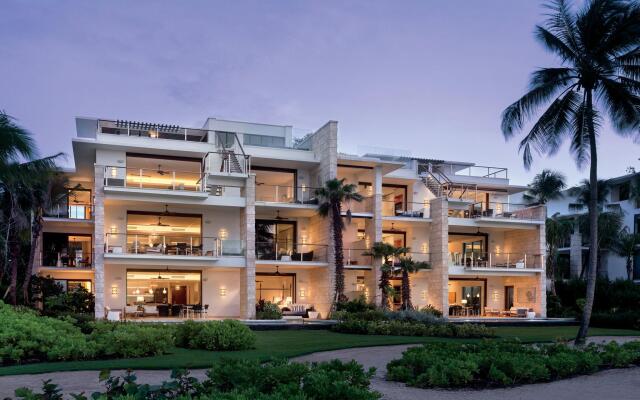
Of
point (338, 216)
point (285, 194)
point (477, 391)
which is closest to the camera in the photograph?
point (477, 391)

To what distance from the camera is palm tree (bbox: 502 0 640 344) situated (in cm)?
1927

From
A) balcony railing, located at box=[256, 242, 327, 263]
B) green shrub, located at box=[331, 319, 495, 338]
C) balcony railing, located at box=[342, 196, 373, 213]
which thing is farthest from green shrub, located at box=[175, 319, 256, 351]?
balcony railing, located at box=[342, 196, 373, 213]

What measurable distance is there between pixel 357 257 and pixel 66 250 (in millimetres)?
15540

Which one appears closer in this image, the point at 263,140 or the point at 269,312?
the point at 269,312

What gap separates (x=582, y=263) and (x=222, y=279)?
31339mm

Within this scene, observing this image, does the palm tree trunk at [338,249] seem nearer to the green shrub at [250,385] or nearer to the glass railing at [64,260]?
the glass railing at [64,260]

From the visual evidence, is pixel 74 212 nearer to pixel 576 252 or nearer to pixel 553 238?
pixel 553 238

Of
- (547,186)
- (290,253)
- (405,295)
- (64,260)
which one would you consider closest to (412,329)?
(405,295)

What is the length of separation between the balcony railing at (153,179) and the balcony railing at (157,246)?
2511mm

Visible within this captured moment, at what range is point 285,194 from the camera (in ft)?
117

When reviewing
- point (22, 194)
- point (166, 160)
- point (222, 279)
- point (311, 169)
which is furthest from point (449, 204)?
point (22, 194)

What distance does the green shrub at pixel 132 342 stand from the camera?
1554 centimetres

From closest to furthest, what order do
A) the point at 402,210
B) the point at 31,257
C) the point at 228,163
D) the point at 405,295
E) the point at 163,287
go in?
the point at 31,257, the point at 228,163, the point at 405,295, the point at 163,287, the point at 402,210

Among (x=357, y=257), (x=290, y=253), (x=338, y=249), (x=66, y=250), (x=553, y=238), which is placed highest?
(x=553, y=238)
